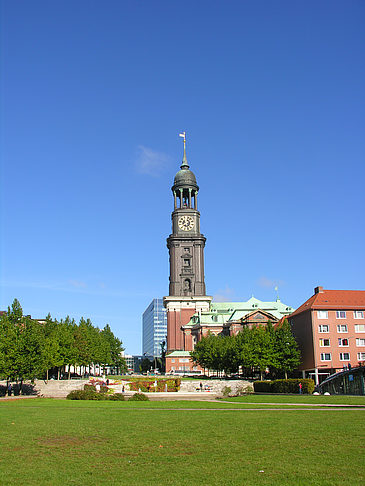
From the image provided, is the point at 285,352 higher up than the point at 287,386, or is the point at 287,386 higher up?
the point at 285,352

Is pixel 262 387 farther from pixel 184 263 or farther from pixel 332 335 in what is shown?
pixel 184 263

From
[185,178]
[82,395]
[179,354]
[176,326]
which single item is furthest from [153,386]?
[185,178]

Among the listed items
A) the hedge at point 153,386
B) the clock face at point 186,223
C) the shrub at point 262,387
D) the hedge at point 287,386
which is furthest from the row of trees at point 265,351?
the clock face at point 186,223

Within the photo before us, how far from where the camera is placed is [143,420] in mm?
27031

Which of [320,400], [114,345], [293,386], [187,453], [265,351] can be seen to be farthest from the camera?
[114,345]

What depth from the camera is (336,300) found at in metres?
84.8

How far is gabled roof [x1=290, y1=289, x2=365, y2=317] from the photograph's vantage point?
273ft

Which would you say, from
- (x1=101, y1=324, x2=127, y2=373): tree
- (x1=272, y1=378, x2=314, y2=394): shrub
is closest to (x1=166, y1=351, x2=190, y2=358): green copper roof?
(x1=101, y1=324, x2=127, y2=373): tree

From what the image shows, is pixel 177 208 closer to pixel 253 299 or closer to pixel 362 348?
pixel 253 299

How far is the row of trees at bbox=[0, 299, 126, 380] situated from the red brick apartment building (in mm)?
38545

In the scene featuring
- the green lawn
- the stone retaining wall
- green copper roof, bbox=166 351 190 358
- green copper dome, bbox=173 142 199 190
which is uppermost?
green copper dome, bbox=173 142 199 190

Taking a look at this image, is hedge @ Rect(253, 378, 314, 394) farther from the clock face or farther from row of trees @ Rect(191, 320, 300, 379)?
the clock face

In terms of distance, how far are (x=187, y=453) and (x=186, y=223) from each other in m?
135

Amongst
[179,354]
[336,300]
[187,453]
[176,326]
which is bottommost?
[187,453]
